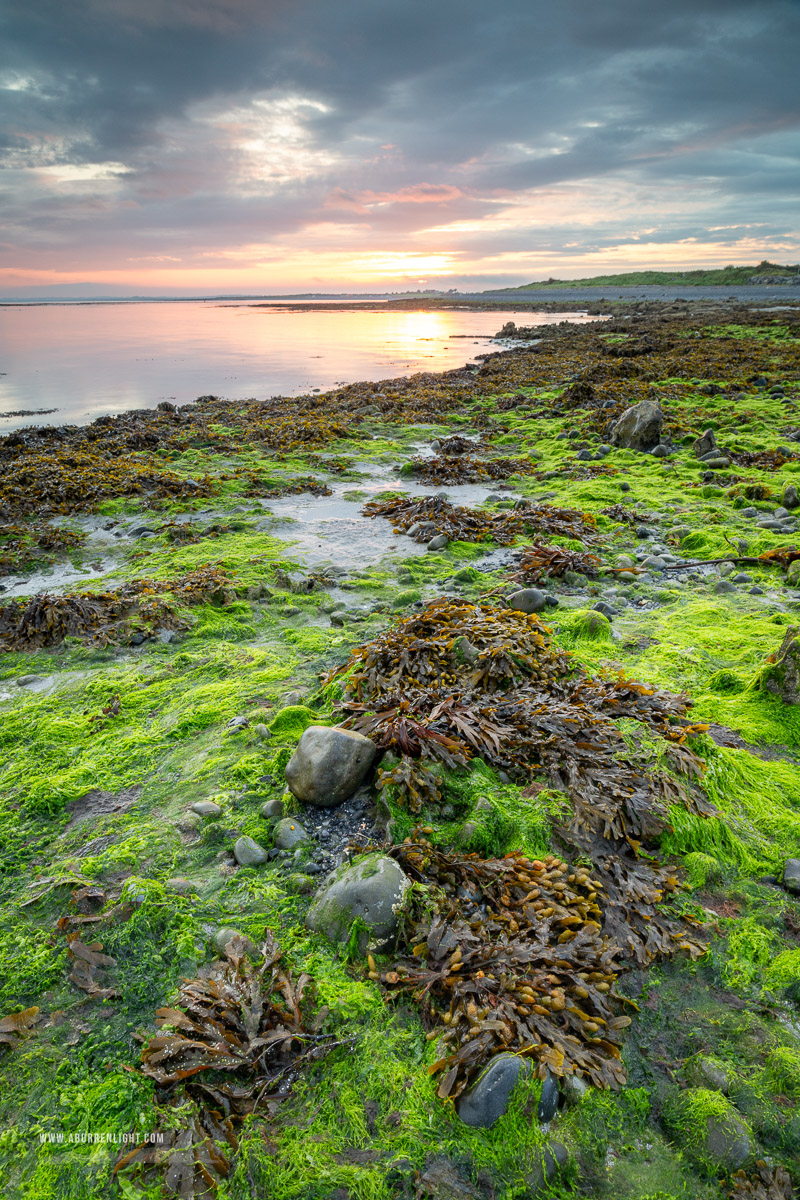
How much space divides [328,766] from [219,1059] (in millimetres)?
1181

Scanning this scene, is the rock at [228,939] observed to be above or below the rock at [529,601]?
below

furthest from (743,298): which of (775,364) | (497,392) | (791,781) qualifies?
(791,781)

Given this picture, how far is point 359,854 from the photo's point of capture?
2.54m

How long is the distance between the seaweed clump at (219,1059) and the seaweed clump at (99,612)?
3259 millimetres

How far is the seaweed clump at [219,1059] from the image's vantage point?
5.30ft

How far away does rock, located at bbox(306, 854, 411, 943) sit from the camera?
2176 mm

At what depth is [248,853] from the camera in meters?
2.62

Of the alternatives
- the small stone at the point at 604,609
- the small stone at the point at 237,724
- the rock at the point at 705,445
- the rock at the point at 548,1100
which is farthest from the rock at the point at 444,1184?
the rock at the point at 705,445

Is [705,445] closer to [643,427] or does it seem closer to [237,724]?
[643,427]

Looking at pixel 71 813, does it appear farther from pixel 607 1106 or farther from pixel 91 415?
pixel 91 415

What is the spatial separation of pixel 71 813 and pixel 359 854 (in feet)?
5.06

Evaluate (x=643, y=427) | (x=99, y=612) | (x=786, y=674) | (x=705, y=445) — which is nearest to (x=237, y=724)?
(x=99, y=612)

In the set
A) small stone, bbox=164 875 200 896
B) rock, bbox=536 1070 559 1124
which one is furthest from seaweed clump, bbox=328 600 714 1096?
small stone, bbox=164 875 200 896

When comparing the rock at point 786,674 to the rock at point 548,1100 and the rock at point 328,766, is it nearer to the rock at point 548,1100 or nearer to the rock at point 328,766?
the rock at point 328,766
